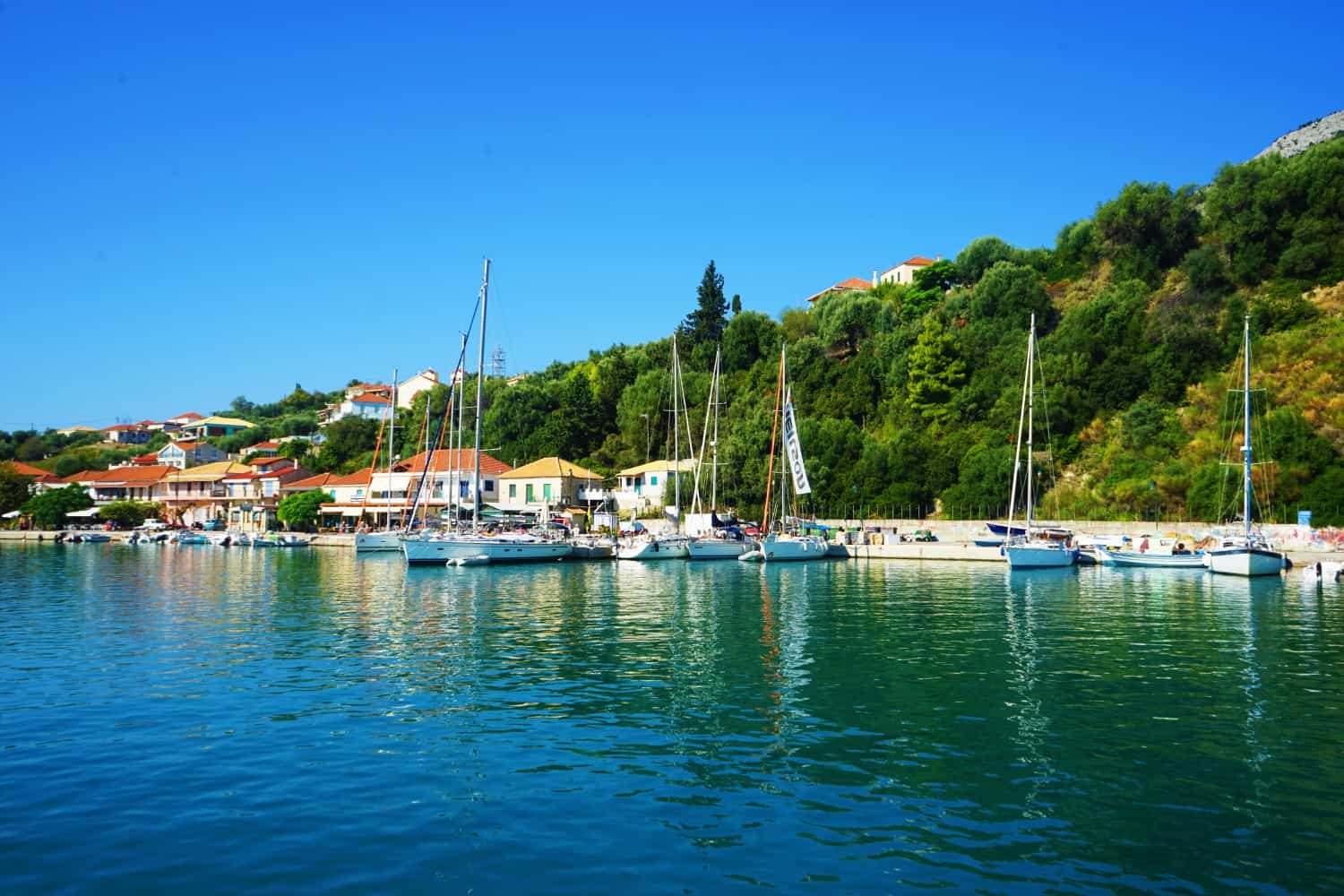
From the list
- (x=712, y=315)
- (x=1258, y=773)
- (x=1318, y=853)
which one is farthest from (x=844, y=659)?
(x=712, y=315)

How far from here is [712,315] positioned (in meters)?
92.6

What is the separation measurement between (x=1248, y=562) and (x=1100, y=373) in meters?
23.2

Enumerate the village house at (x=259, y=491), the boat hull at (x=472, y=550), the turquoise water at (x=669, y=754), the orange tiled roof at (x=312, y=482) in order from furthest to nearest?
1. the village house at (x=259, y=491)
2. the orange tiled roof at (x=312, y=482)
3. the boat hull at (x=472, y=550)
4. the turquoise water at (x=669, y=754)

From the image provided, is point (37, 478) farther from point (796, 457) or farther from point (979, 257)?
point (979, 257)

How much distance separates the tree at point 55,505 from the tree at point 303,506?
2158cm

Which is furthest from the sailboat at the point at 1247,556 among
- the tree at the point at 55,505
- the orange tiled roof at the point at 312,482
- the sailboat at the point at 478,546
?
the tree at the point at 55,505

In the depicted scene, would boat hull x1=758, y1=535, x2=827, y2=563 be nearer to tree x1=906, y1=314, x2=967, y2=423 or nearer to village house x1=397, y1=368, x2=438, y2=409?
tree x1=906, y1=314, x2=967, y2=423

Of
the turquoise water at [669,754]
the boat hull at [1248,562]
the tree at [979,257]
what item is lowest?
the turquoise water at [669,754]

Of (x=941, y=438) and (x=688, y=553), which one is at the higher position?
(x=941, y=438)

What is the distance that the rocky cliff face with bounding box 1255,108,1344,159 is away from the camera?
408 feet

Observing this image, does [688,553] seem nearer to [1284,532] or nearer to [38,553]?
[1284,532]

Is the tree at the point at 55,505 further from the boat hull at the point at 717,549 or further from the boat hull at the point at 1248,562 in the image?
the boat hull at the point at 1248,562

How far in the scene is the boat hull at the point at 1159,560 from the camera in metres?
42.8

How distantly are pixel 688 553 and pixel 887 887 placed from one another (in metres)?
44.0
